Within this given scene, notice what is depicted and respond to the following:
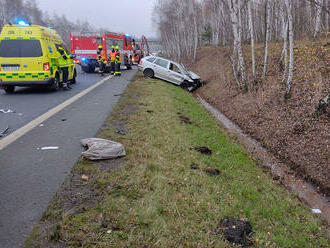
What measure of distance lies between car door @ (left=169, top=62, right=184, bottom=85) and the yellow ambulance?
6.98 m

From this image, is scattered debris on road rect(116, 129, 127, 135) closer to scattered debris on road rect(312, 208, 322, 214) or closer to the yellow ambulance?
scattered debris on road rect(312, 208, 322, 214)

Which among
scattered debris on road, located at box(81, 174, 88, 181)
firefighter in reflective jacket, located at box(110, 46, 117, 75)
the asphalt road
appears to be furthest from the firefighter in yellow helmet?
scattered debris on road, located at box(81, 174, 88, 181)

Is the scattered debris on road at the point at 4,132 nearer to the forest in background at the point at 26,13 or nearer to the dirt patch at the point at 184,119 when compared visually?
the dirt patch at the point at 184,119

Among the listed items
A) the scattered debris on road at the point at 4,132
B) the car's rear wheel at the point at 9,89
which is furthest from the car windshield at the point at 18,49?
the scattered debris on road at the point at 4,132

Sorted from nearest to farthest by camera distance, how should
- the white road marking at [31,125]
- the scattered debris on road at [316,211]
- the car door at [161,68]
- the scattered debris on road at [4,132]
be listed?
1. the scattered debris on road at [316,211]
2. the white road marking at [31,125]
3. the scattered debris on road at [4,132]
4. the car door at [161,68]

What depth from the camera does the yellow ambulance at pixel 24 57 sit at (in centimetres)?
1010

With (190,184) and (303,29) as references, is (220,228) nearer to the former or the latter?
(190,184)

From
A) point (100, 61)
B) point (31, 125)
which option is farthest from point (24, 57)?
point (100, 61)

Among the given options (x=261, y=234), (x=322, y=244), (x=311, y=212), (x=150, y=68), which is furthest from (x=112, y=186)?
(x=150, y=68)

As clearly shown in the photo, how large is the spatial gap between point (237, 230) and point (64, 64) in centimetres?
1134

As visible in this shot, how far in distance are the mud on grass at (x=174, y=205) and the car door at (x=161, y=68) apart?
10013mm

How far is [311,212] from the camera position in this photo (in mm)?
4402

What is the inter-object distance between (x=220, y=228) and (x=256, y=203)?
113cm

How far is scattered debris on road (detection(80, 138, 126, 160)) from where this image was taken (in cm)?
453
